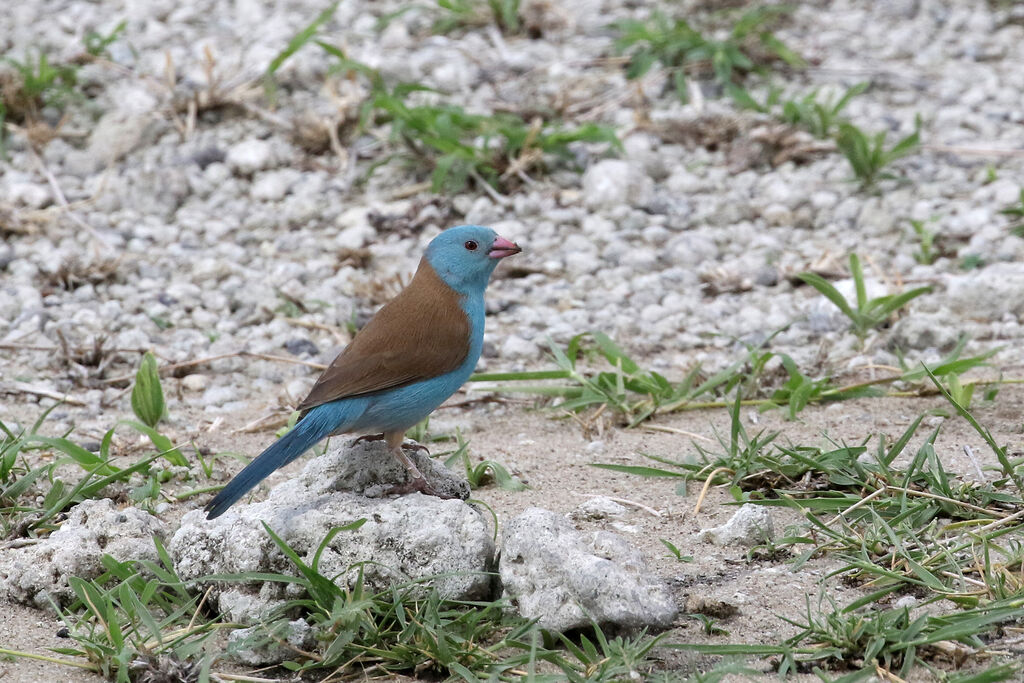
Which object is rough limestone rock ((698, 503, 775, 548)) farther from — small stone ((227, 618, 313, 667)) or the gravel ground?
the gravel ground

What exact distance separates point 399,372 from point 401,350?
0.31ft

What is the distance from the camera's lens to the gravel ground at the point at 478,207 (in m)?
5.26

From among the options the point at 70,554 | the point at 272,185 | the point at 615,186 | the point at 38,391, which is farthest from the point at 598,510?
the point at 272,185

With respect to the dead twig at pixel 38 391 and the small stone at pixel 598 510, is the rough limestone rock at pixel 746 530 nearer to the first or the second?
the small stone at pixel 598 510

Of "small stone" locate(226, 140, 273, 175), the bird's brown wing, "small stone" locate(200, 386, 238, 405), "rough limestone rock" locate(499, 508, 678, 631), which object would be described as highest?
the bird's brown wing

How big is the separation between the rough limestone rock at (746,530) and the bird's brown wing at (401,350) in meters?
0.98

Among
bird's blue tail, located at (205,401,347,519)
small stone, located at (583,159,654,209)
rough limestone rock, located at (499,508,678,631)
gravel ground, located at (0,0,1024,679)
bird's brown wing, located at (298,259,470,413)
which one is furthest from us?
small stone, located at (583,159,654,209)

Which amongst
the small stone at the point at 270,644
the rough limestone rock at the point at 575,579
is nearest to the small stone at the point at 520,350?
the rough limestone rock at the point at 575,579

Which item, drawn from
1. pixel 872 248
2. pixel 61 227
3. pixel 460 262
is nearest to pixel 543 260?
pixel 872 248

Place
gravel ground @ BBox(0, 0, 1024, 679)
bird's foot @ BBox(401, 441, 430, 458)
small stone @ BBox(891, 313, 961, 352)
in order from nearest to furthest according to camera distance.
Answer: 1. bird's foot @ BBox(401, 441, 430, 458)
2. small stone @ BBox(891, 313, 961, 352)
3. gravel ground @ BBox(0, 0, 1024, 679)

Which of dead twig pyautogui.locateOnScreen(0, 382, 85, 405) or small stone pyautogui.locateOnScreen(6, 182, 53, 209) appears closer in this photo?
dead twig pyautogui.locateOnScreen(0, 382, 85, 405)

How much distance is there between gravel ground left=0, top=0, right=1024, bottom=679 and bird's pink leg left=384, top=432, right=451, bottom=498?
39.4 inches

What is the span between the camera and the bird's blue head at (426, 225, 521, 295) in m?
4.07

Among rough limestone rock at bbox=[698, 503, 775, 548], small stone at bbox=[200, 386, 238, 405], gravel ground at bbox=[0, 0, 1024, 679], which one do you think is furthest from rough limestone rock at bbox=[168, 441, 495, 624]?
small stone at bbox=[200, 386, 238, 405]
